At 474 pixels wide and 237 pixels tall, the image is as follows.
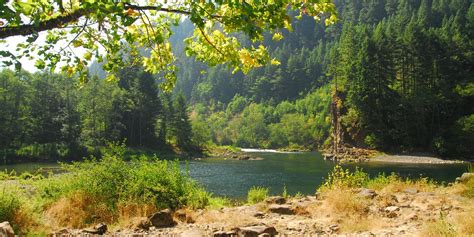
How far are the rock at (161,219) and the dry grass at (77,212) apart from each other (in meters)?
1.76

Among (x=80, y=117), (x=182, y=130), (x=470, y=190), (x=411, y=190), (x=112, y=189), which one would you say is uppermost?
(x=80, y=117)

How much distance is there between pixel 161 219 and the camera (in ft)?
31.0

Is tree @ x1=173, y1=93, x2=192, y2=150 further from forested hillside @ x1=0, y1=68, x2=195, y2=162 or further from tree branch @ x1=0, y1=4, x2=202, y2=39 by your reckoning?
tree branch @ x1=0, y1=4, x2=202, y2=39

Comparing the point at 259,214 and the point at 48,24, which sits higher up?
the point at 48,24

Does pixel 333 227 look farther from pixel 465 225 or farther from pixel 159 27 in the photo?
pixel 159 27

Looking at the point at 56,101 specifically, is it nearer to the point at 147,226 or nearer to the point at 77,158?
the point at 77,158

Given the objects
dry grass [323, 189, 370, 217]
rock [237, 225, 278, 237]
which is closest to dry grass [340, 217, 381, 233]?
dry grass [323, 189, 370, 217]

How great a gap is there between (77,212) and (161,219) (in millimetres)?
2757

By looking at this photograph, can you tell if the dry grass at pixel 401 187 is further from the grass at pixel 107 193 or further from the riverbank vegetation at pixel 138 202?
the grass at pixel 107 193

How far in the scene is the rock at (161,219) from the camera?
9.39m

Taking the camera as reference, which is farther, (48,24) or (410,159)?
(410,159)

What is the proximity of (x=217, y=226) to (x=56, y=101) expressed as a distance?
76.6 metres

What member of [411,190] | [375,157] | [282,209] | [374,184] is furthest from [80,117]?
[282,209]

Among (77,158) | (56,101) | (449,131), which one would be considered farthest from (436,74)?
(56,101)
